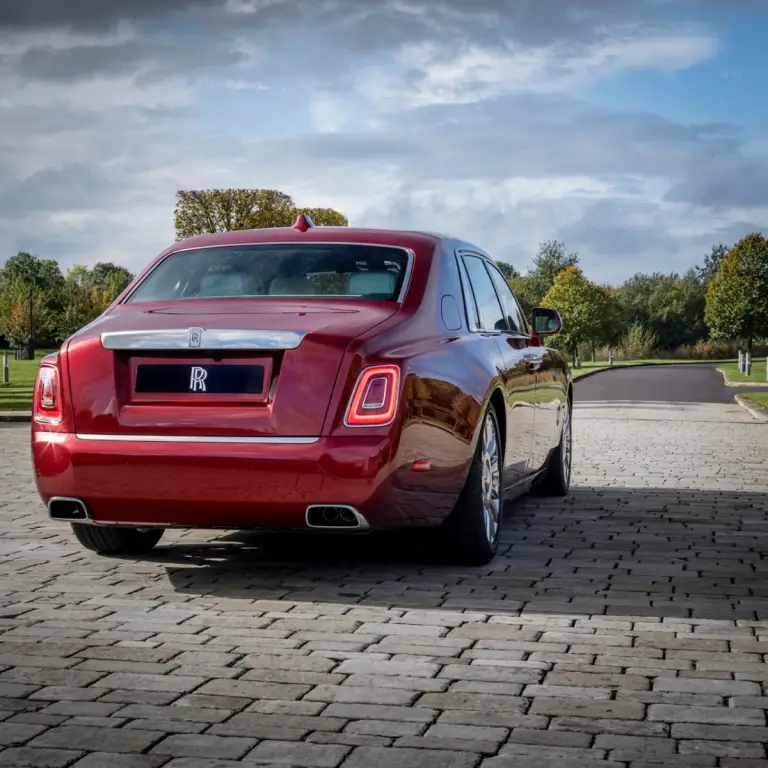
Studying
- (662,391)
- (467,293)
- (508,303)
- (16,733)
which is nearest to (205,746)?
(16,733)

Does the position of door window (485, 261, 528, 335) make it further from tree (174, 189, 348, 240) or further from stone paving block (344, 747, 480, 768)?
tree (174, 189, 348, 240)

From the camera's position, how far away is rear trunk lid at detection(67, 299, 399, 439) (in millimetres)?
5926

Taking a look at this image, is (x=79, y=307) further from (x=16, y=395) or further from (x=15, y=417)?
(x=15, y=417)

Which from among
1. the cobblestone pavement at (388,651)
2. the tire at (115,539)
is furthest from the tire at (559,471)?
the tire at (115,539)

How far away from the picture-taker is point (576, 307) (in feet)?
241

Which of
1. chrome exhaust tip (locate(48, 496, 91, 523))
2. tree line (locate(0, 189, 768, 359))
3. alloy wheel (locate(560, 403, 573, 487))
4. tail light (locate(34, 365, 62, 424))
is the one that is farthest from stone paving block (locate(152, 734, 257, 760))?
tree line (locate(0, 189, 768, 359))

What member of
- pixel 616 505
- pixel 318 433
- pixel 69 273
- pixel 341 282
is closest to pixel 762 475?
pixel 616 505

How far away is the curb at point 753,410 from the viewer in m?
22.6

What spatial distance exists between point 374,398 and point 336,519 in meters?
0.59

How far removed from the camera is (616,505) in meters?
9.78

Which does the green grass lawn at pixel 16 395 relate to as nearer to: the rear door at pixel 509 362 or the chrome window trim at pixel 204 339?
the rear door at pixel 509 362

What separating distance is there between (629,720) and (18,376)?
47.4 meters

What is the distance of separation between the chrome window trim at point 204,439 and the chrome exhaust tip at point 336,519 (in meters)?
0.32

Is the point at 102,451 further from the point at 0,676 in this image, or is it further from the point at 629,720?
the point at 629,720
